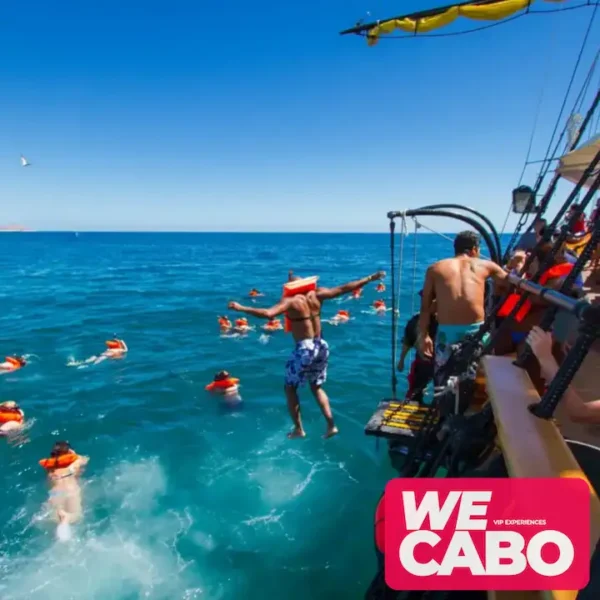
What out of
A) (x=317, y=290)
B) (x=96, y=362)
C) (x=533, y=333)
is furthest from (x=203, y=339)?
(x=533, y=333)

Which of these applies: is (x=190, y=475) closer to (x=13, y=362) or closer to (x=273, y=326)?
(x=13, y=362)

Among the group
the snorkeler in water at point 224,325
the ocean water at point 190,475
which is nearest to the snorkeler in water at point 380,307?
the ocean water at point 190,475

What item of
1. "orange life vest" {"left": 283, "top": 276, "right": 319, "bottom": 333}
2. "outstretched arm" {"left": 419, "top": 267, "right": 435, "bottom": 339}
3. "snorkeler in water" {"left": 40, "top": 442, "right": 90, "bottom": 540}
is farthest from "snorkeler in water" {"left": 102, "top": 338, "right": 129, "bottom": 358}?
"outstretched arm" {"left": 419, "top": 267, "right": 435, "bottom": 339}

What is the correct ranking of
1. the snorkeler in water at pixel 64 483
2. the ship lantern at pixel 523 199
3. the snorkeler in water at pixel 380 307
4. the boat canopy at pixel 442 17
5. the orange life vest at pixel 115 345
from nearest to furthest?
1. the snorkeler in water at pixel 64 483
2. the ship lantern at pixel 523 199
3. the boat canopy at pixel 442 17
4. the orange life vest at pixel 115 345
5. the snorkeler in water at pixel 380 307

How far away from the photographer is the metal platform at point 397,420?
231 inches

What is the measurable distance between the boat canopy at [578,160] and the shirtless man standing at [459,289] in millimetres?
4140

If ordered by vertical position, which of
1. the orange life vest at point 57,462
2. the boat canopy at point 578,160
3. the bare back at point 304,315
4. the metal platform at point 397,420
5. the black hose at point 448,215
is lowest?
the orange life vest at point 57,462

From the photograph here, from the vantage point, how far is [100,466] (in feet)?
35.9

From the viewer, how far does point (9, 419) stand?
12.6 metres

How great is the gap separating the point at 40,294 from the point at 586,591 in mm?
44940

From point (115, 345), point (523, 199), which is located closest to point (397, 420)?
point (523, 199)

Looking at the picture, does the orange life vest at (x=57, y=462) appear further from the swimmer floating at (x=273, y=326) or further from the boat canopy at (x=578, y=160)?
the swimmer floating at (x=273, y=326)

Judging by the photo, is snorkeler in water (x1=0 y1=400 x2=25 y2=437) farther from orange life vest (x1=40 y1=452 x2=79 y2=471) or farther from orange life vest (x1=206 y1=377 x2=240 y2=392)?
orange life vest (x1=206 y1=377 x2=240 y2=392)

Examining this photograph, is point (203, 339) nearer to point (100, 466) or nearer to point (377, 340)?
point (377, 340)
